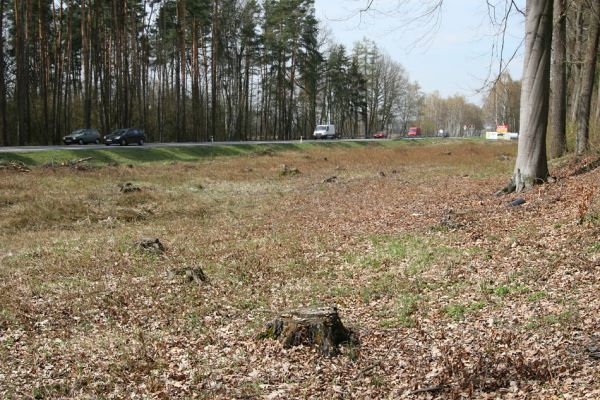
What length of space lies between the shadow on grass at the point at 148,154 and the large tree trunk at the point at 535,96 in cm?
2704

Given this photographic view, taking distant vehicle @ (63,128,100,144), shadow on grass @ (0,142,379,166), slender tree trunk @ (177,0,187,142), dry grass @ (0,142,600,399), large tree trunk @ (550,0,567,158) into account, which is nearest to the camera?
dry grass @ (0,142,600,399)

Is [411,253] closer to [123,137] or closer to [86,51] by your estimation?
[123,137]

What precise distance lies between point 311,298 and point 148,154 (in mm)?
32683

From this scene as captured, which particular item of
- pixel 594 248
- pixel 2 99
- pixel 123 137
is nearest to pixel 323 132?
pixel 123 137

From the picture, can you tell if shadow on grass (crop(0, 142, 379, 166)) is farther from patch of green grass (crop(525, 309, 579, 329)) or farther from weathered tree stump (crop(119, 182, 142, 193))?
patch of green grass (crop(525, 309, 579, 329))

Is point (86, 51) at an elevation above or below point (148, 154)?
above

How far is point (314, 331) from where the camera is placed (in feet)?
23.0

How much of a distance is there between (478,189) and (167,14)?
4360 cm

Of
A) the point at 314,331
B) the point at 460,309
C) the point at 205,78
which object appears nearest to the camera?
the point at 314,331

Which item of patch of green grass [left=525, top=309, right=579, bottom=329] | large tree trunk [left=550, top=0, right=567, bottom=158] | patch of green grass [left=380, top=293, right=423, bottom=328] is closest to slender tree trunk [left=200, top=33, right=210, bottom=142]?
large tree trunk [left=550, top=0, right=567, bottom=158]

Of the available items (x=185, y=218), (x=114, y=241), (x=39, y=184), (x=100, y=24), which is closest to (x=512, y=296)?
(x=114, y=241)

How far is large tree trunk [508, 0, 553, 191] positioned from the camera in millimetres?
13391

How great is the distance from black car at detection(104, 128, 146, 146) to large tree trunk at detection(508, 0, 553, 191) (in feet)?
114

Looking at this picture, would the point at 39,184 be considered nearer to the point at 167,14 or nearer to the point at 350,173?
the point at 350,173
